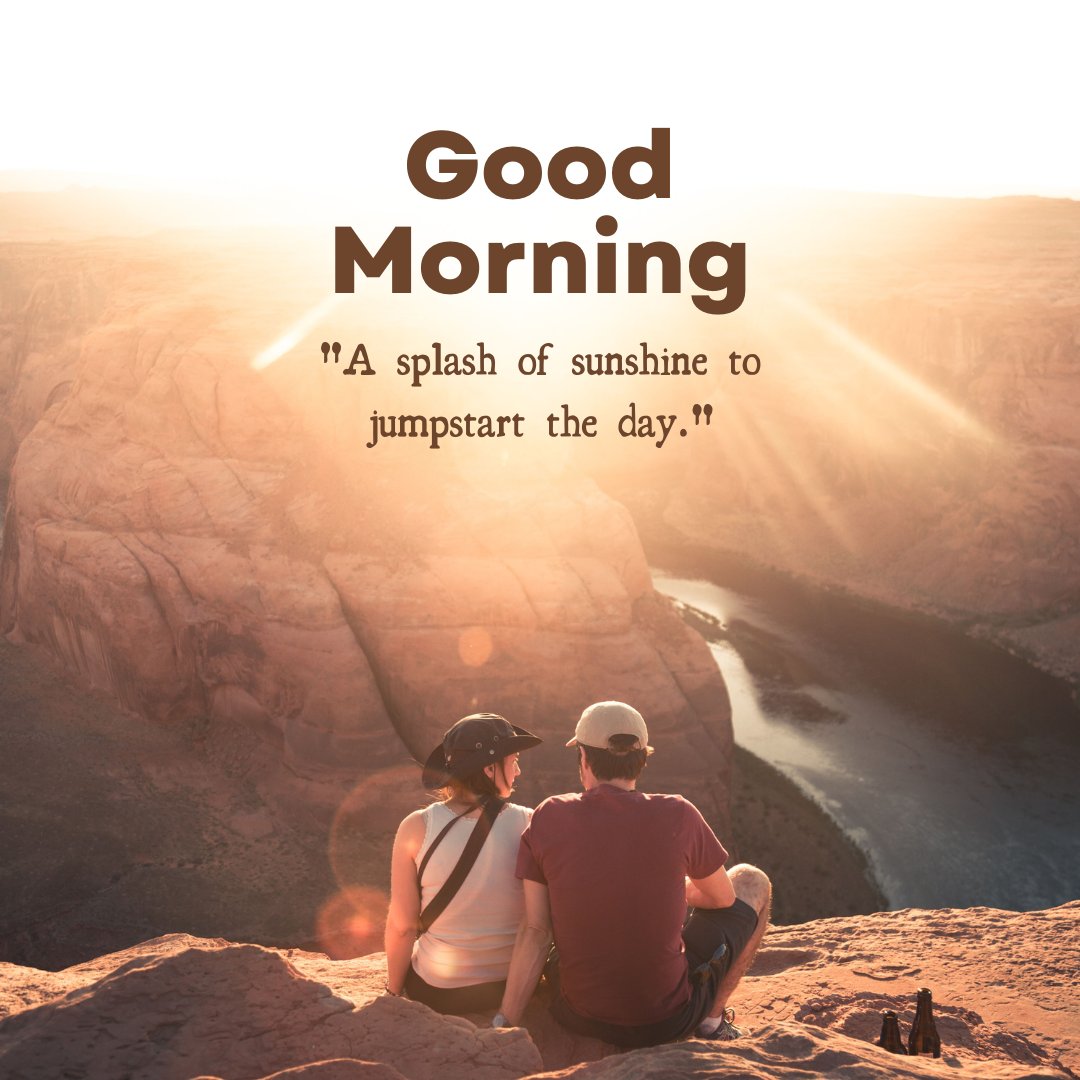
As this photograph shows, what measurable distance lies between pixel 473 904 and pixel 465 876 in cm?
21

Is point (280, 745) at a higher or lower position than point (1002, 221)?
lower

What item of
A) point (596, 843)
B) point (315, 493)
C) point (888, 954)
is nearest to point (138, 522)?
point (315, 493)

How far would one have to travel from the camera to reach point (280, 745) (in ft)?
89.6

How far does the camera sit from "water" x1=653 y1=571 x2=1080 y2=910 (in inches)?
1156

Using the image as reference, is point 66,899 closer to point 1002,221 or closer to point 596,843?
point 596,843

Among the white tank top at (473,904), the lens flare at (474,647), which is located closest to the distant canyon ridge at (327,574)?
the lens flare at (474,647)

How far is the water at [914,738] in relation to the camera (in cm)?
2936

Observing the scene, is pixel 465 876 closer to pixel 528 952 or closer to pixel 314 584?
pixel 528 952

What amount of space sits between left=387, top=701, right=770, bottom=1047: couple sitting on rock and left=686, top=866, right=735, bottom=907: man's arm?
0.03 ft

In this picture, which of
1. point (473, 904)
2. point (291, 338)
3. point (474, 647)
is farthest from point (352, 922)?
point (291, 338)

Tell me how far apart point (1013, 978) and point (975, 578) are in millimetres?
42947

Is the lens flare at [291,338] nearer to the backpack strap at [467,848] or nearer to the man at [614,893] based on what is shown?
the backpack strap at [467,848]

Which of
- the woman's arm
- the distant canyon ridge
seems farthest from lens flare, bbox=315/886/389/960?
the woman's arm

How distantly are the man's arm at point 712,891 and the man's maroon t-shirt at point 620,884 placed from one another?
0.86ft
